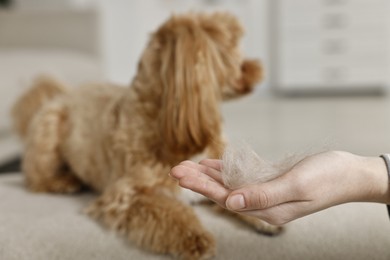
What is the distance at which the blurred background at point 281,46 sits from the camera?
3621 mm

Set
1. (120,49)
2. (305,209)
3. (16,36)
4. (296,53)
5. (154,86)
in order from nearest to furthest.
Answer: (305,209)
(154,86)
(16,36)
(296,53)
(120,49)

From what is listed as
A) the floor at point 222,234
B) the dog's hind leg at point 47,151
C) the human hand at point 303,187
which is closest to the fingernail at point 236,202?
the human hand at point 303,187

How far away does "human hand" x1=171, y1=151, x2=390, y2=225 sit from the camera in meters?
0.69

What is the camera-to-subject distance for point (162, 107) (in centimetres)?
121

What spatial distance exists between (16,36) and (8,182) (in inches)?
100

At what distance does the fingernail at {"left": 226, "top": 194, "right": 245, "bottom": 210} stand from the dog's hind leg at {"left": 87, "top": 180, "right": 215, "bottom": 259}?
0.30 meters

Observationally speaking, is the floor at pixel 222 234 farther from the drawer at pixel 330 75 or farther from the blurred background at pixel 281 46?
the drawer at pixel 330 75

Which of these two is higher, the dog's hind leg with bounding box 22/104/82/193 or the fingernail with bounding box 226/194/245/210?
the fingernail with bounding box 226/194/245/210

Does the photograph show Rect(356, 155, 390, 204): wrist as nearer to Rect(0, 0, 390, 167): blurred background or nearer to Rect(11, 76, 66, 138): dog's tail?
Rect(11, 76, 66, 138): dog's tail

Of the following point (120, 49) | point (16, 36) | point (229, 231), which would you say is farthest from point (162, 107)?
point (120, 49)

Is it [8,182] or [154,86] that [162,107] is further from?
[8,182]

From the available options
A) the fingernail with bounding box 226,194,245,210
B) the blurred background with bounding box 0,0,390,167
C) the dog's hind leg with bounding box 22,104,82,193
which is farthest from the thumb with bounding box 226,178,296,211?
the blurred background with bounding box 0,0,390,167

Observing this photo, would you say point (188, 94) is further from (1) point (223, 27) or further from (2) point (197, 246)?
(2) point (197, 246)

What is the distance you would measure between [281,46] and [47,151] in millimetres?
4142
